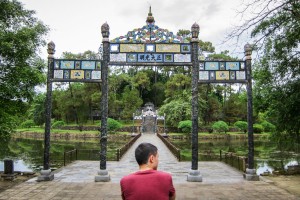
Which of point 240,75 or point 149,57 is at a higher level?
point 149,57

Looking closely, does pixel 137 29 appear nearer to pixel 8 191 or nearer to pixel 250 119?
pixel 250 119

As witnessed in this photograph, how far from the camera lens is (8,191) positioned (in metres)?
8.94

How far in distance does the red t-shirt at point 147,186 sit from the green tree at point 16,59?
7.74m

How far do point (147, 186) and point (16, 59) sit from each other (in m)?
8.47

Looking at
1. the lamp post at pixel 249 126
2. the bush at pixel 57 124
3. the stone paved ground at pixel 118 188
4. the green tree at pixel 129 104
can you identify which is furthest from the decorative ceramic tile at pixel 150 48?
the bush at pixel 57 124

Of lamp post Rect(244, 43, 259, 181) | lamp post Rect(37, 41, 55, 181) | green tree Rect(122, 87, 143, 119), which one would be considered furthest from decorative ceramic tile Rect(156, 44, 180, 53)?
green tree Rect(122, 87, 143, 119)

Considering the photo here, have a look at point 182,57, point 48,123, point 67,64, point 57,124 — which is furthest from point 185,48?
point 57,124

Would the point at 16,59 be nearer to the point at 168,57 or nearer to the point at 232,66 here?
the point at 168,57

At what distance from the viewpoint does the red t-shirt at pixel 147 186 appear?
2.75 meters

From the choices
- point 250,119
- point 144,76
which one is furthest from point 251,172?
point 144,76

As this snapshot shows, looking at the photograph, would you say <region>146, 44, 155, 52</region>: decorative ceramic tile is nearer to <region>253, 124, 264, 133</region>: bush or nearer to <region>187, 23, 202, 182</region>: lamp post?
<region>187, 23, 202, 182</region>: lamp post

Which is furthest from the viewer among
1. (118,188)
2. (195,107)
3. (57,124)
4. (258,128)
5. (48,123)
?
(57,124)

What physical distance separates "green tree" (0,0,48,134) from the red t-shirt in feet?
25.4

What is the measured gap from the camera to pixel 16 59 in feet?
31.9
